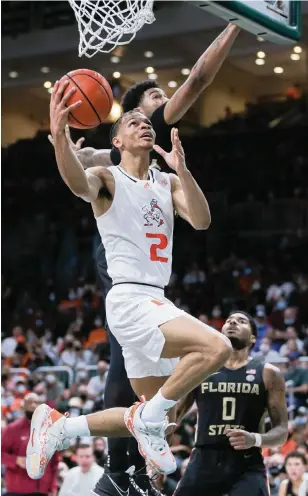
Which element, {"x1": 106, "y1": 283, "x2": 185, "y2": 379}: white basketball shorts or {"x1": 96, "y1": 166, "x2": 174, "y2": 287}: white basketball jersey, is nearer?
{"x1": 106, "y1": 283, "x2": 185, "y2": 379}: white basketball shorts

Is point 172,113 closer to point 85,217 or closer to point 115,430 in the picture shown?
point 115,430

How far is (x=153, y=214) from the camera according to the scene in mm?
5832

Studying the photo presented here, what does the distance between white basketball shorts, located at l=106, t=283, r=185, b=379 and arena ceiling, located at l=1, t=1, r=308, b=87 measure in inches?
548

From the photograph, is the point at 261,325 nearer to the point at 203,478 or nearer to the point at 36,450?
the point at 203,478

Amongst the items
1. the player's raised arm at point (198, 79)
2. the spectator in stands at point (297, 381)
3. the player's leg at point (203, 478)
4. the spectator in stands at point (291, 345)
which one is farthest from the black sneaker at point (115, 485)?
the spectator in stands at point (291, 345)

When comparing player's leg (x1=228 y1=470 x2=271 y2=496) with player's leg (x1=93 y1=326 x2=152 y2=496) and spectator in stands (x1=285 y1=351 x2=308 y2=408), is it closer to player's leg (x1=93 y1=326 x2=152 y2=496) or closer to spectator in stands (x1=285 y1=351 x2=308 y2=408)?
player's leg (x1=93 y1=326 x2=152 y2=496)

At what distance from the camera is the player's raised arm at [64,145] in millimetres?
5344

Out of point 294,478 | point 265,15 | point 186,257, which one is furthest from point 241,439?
point 186,257

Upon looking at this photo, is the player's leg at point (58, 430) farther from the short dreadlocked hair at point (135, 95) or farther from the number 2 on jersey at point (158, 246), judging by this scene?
the short dreadlocked hair at point (135, 95)

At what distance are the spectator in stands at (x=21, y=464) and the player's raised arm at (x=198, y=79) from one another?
192 inches

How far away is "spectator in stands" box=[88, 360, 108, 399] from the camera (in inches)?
539

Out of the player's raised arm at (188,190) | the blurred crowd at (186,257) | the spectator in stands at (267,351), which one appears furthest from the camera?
the blurred crowd at (186,257)

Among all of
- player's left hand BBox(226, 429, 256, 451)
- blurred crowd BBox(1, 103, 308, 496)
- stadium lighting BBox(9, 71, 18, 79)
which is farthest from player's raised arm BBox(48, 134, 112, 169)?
stadium lighting BBox(9, 71, 18, 79)

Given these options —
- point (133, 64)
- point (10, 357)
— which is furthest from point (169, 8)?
point (10, 357)
